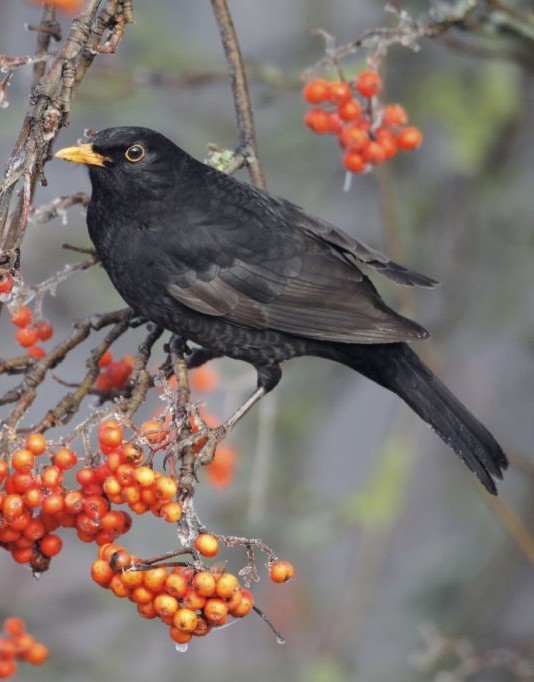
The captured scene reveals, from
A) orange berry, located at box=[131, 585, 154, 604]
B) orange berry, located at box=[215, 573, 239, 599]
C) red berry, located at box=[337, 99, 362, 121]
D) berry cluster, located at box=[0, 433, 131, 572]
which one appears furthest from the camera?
red berry, located at box=[337, 99, 362, 121]

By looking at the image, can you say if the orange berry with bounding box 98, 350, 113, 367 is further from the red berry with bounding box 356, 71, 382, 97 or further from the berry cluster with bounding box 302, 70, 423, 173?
the red berry with bounding box 356, 71, 382, 97

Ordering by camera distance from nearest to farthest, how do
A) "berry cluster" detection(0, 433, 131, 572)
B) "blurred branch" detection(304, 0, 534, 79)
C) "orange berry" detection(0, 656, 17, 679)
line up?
"berry cluster" detection(0, 433, 131, 572), "orange berry" detection(0, 656, 17, 679), "blurred branch" detection(304, 0, 534, 79)

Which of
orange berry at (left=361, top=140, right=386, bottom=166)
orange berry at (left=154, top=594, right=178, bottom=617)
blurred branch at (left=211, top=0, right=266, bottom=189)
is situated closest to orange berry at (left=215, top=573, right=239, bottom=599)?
orange berry at (left=154, top=594, right=178, bottom=617)

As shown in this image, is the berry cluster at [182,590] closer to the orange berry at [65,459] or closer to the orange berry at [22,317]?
the orange berry at [65,459]

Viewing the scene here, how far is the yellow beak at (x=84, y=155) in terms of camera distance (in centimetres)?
346

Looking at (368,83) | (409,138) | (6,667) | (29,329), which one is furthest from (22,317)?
(409,138)

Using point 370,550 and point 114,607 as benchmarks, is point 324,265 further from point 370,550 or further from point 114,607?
point 114,607

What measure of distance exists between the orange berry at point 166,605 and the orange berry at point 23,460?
0.43 metres

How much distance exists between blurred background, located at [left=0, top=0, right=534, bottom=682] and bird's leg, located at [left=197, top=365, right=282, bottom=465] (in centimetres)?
88

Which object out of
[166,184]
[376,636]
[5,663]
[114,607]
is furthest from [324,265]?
[376,636]

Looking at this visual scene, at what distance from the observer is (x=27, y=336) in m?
3.22

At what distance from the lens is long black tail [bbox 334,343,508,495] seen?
149 inches

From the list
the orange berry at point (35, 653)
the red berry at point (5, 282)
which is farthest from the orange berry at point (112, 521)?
the orange berry at point (35, 653)

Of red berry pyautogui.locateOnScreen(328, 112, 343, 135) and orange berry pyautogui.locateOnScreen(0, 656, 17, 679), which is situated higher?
red berry pyautogui.locateOnScreen(328, 112, 343, 135)
